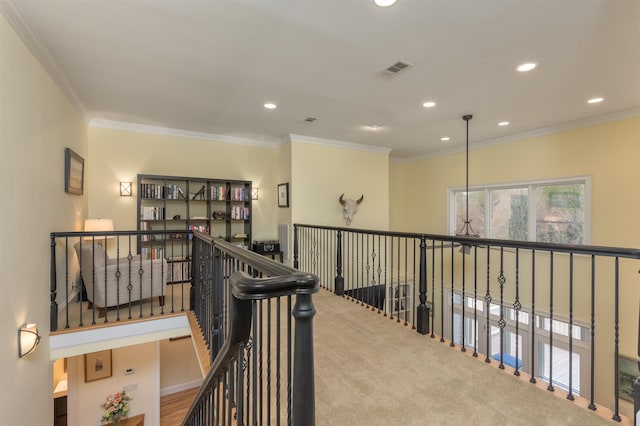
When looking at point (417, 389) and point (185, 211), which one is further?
point (185, 211)

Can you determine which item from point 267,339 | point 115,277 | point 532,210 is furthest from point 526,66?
point 115,277

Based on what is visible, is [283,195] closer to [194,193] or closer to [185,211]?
[194,193]

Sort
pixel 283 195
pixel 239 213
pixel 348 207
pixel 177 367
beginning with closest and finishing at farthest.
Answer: pixel 239 213 < pixel 283 195 < pixel 348 207 < pixel 177 367

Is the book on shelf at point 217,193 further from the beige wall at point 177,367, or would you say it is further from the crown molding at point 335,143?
the beige wall at point 177,367

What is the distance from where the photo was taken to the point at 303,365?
35.1 inches

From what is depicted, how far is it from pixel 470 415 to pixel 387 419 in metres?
0.51

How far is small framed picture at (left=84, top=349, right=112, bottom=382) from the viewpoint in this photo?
519 cm

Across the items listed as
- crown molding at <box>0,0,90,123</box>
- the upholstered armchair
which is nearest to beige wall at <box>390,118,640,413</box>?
the upholstered armchair

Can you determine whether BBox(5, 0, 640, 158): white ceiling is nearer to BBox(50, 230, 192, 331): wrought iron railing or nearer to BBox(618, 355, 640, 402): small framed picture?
BBox(50, 230, 192, 331): wrought iron railing

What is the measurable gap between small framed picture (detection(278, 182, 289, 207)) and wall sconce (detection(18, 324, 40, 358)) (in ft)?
12.6

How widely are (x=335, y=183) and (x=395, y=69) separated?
10.5 feet

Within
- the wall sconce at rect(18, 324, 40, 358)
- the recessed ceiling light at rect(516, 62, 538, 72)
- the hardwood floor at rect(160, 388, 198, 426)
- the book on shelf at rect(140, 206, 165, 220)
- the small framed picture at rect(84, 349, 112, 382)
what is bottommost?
the hardwood floor at rect(160, 388, 198, 426)

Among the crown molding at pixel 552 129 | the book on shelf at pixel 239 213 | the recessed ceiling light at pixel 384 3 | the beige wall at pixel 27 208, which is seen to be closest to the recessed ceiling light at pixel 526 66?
the recessed ceiling light at pixel 384 3

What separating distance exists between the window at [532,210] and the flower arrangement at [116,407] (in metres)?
6.97
